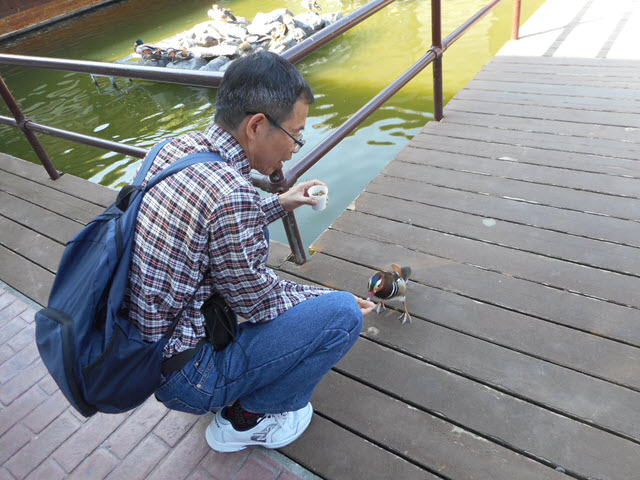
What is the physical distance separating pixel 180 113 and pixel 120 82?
2490 millimetres

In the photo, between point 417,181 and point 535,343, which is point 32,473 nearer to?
point 535,343

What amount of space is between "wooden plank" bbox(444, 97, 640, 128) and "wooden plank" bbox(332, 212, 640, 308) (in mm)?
1495

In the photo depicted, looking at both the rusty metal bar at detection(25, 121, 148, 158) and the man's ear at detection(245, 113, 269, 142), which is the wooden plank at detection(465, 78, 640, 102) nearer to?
the rusty metal bar at detection(25, 121, 148, 158)

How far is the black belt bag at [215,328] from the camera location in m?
1.24

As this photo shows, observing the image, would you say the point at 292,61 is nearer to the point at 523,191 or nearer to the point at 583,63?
the point at 523,191

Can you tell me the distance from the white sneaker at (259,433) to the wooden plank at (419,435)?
156 millimetres

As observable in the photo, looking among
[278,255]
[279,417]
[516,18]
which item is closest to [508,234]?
[278,255]

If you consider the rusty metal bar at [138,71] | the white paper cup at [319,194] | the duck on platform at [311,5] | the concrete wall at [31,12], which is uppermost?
the rusty metal bar at [138,71]

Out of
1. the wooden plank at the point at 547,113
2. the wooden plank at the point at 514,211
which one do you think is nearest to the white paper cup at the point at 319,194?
the wooden plank at the point at 514,211

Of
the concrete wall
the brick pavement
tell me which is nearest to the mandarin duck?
the brick pavement

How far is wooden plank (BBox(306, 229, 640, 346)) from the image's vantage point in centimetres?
177

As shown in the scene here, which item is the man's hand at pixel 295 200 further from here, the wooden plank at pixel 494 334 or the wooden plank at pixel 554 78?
the wooden plank at pixel 554 78

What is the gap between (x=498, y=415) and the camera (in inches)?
60.6

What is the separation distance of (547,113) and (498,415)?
2.51m
